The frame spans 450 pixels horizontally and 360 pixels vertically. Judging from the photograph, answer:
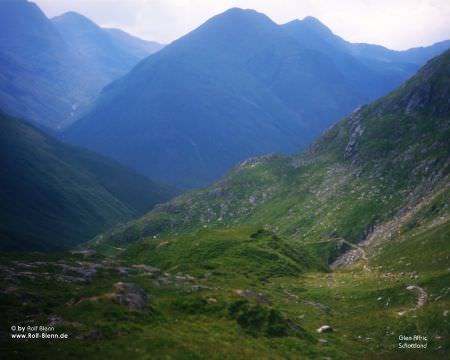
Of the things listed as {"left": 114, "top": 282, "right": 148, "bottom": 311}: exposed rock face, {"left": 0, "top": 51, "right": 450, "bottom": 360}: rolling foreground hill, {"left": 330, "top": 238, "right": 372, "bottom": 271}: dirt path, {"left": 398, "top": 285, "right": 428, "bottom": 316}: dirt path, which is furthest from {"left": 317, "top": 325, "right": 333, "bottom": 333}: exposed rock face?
{"left": 330, "top": 238, "right": 372, "bottom": 271}: dirt path

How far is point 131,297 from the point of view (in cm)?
6206

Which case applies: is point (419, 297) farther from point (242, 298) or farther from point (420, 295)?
point (242, 298)

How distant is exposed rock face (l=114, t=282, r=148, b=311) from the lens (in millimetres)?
60219

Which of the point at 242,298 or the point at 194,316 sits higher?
the point at 242,298

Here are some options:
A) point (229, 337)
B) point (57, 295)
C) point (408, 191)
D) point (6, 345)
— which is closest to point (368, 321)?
point (229, 337)

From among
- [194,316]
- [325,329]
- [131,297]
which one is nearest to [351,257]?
[325,329]

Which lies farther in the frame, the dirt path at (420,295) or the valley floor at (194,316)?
the dirt path at (420,295)

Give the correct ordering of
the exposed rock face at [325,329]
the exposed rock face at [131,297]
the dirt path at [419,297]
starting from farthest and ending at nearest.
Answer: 1. the dirt path at [419,297]
2. the exposed rock face at [325,329]
3. the exposed rock face at [131,297]

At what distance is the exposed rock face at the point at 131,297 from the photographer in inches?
2371

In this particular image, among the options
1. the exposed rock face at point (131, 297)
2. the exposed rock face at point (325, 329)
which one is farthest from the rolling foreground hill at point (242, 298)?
the exposed rock face at point (325, 329)

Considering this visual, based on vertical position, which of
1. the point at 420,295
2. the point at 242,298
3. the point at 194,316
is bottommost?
A: the point at 420,295

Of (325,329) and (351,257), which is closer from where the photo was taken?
(325,329)

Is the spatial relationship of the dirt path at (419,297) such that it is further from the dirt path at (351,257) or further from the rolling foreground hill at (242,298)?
the dirt path at (351,257)

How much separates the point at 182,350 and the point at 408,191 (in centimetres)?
14982
